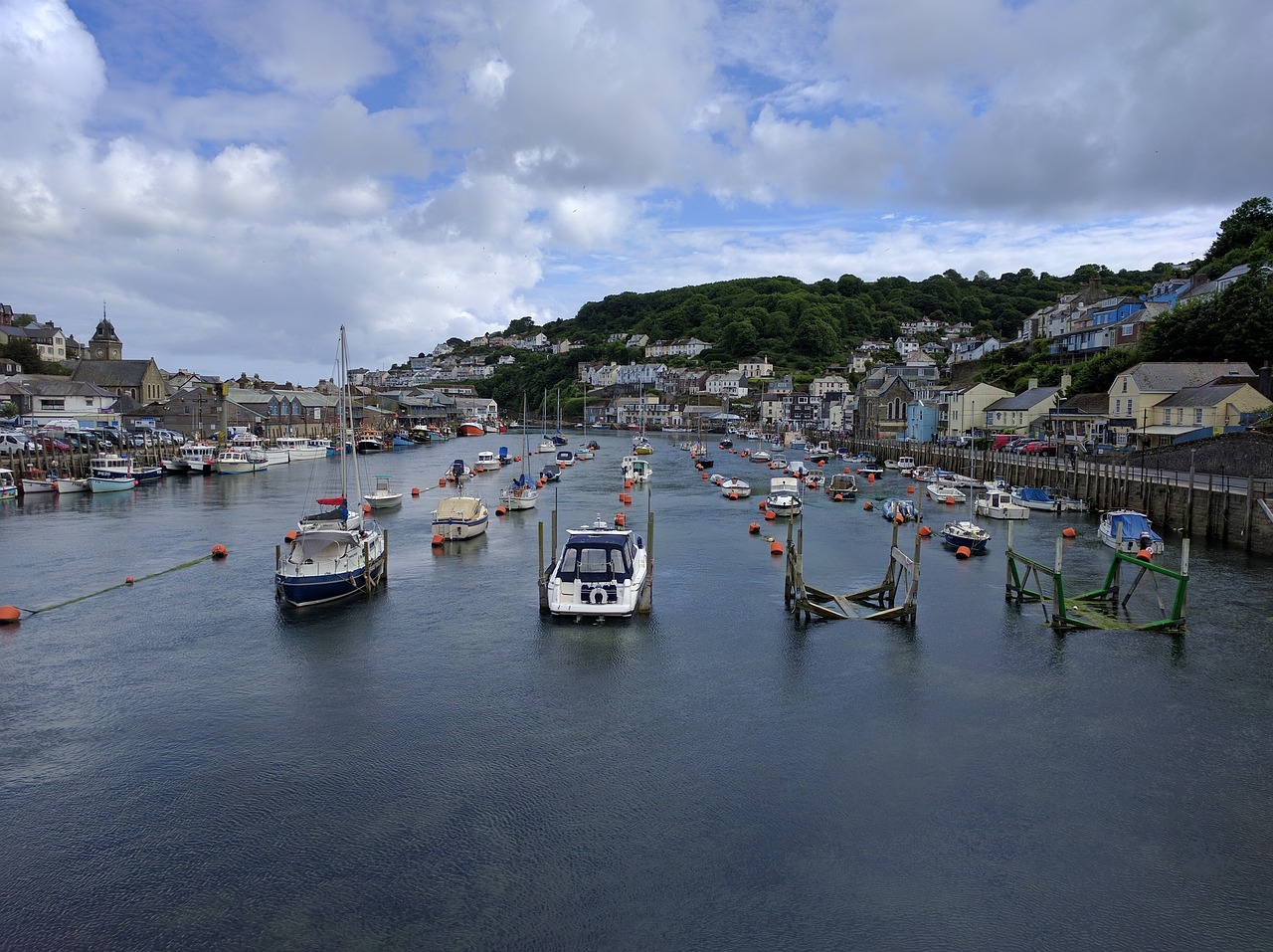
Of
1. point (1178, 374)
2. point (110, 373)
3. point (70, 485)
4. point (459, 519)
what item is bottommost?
point (459, 519)

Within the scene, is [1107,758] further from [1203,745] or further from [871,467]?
[871,467]

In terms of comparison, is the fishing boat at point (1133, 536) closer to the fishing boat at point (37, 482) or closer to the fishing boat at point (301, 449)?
the fishing boat at point (37, 482)

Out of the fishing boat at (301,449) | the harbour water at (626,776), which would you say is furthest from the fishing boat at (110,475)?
the harbour water at (626,776)

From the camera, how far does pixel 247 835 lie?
1563cm

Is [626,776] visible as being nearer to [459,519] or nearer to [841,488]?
[459,519]

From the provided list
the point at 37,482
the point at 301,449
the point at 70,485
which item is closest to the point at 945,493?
the point at 70,485

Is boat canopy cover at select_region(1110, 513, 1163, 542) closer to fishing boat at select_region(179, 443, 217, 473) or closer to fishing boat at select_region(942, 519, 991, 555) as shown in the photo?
fishing boat at select_region(942, 519, 991, 555)

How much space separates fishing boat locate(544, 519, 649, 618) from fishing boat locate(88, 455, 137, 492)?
2110 inches

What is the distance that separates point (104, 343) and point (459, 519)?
375ft

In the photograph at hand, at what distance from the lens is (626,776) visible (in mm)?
18094

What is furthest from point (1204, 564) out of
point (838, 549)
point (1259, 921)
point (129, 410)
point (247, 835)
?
point (129, 410)

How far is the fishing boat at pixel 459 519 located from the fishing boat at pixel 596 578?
14746 mm

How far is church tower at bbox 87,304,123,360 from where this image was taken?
130 metres

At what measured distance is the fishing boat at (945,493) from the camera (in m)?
61.9
